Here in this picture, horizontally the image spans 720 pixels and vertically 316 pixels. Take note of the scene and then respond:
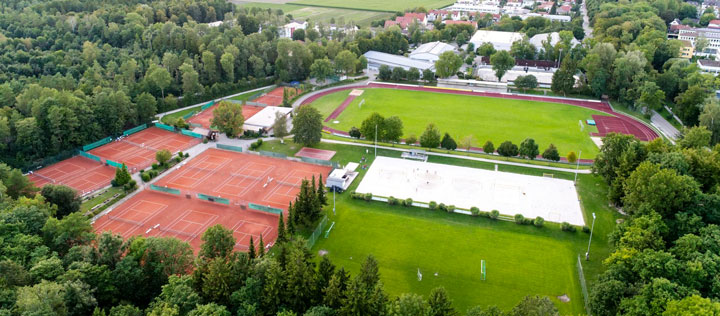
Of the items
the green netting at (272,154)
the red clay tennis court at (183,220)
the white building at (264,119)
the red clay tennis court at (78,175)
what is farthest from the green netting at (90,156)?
the green netting at (272,154)

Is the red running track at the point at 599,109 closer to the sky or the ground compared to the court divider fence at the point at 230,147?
closer to the sky

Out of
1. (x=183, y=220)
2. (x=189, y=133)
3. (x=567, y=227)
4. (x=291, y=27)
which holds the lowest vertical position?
(x=183, y=220)

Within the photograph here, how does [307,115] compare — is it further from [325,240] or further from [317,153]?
[325,240]

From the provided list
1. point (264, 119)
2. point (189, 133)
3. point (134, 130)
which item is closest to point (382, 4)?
point (264, 119)

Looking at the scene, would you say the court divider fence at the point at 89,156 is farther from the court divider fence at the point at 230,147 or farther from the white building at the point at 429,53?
the white building at the point at 429,53

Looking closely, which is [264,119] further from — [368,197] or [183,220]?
[368,197]

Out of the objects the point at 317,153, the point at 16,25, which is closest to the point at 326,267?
the point at 317,153

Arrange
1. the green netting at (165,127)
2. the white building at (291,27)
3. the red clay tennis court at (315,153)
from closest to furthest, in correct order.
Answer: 1. the red clay tennis court at (315,153)
2. the green netting at (165,127)
3. the white building at (291,27)
